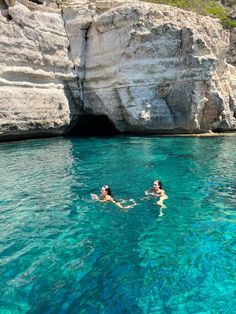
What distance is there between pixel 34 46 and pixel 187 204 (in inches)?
845

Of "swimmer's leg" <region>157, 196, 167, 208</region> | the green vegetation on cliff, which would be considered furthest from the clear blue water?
the green vegetation on cliff

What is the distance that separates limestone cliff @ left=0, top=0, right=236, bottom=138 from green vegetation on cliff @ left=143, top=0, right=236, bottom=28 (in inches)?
490

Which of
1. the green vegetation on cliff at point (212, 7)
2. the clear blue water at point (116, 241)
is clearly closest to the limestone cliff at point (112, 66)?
the clear blue water at point (116, 241)

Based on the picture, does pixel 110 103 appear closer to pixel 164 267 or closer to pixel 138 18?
pixel 138 18

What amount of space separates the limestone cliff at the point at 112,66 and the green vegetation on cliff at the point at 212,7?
12.4 meters

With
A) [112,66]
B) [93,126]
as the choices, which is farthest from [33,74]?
[93,126]

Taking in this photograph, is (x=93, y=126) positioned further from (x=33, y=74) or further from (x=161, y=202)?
(x=161, y=202)

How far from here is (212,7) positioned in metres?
52.5

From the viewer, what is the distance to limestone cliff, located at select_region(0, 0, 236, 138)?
2909 cm

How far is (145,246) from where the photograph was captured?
9852 mm

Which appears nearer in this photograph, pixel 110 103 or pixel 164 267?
pixel 164 267

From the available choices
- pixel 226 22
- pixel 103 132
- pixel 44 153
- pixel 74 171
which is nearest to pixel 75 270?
pixel 74 171

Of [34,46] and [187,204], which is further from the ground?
[34,46]

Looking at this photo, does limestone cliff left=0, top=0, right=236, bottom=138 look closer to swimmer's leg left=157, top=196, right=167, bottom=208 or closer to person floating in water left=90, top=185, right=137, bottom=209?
person floating in water left=90, top=185, right=137, bottom=209
